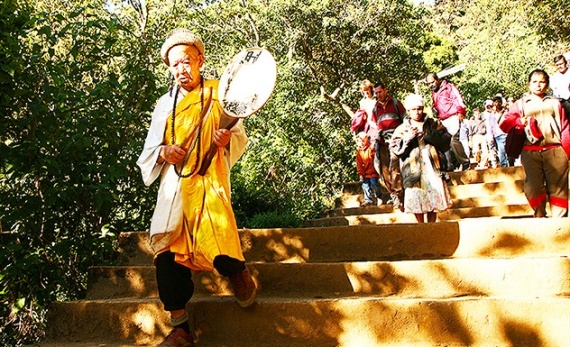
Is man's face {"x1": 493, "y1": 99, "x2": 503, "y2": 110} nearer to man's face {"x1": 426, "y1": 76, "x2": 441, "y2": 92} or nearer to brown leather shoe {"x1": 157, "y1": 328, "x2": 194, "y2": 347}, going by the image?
man's face {"x1": 426, "y1": 76, "x2": 441, "y2": 92}

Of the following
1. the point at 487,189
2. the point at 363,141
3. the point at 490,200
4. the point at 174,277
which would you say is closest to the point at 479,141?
the point at 487,189

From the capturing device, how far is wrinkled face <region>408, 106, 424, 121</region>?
5711 mm

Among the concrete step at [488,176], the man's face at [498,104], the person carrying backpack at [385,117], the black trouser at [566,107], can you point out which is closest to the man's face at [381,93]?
the person carrying backpack at [385,117]

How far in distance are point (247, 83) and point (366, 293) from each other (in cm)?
168

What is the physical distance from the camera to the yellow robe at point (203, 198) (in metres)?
3.47

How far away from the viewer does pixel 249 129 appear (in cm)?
1355

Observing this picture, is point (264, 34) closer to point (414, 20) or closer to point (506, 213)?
point (414, 20)

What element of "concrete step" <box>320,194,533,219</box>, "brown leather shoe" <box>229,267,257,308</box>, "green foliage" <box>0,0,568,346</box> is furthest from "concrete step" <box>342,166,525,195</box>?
"brown leather shoe" <box>229,267,257,308</box>

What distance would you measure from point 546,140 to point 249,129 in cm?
889

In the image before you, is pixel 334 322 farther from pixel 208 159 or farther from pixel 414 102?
pixel 414 102

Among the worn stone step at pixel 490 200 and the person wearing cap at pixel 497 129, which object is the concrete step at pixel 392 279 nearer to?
the worn stone step at pixel 490 200

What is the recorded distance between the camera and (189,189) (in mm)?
3598

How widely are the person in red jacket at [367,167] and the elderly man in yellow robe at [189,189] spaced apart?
5333mm

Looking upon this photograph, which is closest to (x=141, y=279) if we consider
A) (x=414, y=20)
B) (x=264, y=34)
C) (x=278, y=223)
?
(x=278, y=223)
